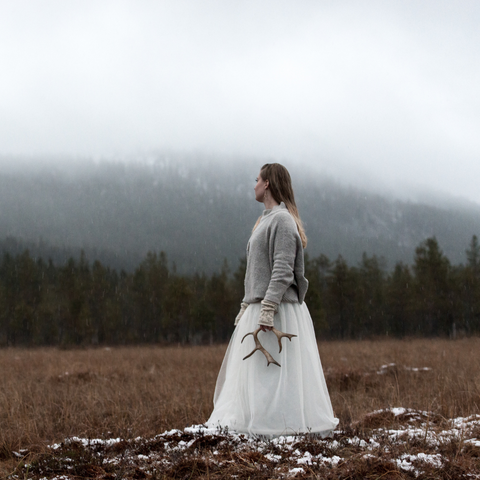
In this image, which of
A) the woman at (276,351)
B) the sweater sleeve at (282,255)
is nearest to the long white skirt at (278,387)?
the woman at (276,351)

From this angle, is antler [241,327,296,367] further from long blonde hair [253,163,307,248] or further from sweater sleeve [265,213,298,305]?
long blonde hair [253,163,307,248]

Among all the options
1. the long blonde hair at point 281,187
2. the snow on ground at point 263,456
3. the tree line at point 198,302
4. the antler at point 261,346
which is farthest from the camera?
the tree line at point 198,302

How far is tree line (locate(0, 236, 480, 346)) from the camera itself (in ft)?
136

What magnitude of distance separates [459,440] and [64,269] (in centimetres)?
4985

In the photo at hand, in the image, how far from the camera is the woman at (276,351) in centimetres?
317

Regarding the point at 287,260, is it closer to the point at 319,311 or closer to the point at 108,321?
the point at 319,311

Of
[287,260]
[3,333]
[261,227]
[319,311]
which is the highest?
[261,227]

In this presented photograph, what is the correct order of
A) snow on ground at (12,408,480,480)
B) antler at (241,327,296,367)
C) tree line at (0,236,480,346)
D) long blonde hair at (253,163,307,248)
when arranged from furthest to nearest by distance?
→ tree line at (0,236,480,346), long blonde hair at (253,163,307,248), antler at (241,327,296,367), snow on ground at (12,408,480,480)

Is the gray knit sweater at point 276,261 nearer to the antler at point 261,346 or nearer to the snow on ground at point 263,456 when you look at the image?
the antler at point 261,346

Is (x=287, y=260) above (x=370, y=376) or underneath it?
above

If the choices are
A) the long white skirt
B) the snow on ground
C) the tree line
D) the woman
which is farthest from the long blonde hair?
the tree line

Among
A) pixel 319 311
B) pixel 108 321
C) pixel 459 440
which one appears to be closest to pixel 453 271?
pixel 319 311

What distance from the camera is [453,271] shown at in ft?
142

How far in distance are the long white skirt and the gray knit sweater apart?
0.43ft
